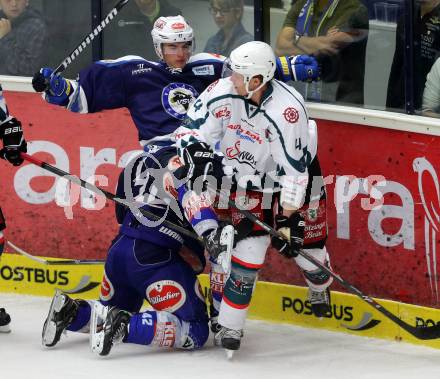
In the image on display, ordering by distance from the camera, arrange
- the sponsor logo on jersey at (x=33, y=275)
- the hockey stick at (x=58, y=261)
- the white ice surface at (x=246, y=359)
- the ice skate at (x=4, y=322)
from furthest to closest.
→ the sponsor logo on jersey at (x=33, y=275), the hockey stick at (x=58, y=261), the ice skate at (x=4, y=322), the white ice surface at (x=246, y=359)

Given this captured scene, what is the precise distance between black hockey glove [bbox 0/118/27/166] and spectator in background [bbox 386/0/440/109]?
1654mm

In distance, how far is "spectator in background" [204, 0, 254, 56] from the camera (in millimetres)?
6488

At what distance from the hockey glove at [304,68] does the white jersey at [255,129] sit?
300 millimetres

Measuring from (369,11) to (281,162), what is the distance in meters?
0.89

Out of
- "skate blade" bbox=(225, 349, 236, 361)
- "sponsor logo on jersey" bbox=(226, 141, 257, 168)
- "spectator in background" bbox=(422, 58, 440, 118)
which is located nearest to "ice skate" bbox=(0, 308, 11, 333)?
"skate blade" bbox=(225, 349, 236, 361)

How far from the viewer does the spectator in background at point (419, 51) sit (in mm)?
5844

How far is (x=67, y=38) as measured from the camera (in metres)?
6.93

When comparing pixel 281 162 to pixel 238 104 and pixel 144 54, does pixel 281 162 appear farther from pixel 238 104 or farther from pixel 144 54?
pixel 144 54

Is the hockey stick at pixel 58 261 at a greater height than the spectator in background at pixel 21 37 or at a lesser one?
lesser

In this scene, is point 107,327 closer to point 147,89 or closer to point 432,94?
point 147,89

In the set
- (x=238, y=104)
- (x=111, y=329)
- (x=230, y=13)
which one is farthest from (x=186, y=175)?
(x=230, y=13)

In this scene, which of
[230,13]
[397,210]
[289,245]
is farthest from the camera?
[230,13]

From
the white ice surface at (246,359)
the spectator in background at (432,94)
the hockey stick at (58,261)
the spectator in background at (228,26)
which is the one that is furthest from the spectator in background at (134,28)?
the white ice surface at (246,359)

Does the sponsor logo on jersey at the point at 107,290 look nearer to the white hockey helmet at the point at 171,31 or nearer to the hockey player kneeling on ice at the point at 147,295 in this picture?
the hockey player kneeling on ice at the point at 147,295
